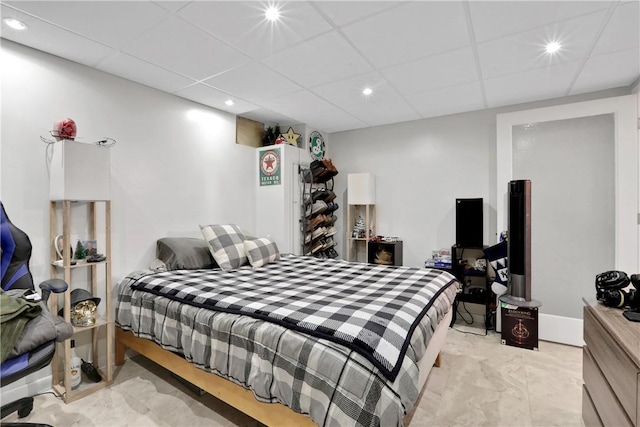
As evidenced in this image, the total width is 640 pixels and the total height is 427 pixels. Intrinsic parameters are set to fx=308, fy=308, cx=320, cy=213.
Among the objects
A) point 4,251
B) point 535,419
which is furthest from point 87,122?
point 535,419

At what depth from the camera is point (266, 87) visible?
2926mm

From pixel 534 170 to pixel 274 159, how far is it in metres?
2.91

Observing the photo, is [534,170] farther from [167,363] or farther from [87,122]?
[87,122]

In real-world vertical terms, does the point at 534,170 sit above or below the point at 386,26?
below

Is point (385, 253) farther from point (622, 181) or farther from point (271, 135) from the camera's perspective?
point (622, 181)

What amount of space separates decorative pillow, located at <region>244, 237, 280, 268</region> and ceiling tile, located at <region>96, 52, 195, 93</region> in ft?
5.24

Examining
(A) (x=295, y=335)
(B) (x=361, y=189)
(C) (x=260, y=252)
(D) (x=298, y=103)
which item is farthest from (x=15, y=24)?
(B) (x=361, y=189)

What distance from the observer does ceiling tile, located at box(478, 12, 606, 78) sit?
1954 mm

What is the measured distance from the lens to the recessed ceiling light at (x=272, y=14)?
5.90 feet

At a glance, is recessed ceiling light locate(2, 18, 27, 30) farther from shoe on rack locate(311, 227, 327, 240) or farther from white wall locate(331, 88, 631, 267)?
white wall locate(331, 88, 631, 267)

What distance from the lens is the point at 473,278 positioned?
3711mm

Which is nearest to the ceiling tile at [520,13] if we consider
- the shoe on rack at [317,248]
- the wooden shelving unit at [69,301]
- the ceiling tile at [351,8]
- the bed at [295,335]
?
the ceiling tile at [351,8]

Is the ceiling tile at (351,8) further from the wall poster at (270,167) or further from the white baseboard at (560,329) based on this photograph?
the white baseboard at (560,329)

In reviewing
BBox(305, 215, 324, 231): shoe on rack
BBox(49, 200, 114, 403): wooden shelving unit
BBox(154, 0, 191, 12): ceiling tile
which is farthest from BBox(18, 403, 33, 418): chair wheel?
BBox(305, 215, 324, 231): shoe on rack
